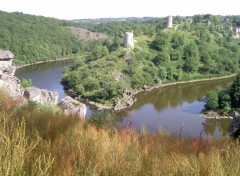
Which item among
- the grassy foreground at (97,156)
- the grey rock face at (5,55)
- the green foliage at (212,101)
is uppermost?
the grassy foreground at (97,156)

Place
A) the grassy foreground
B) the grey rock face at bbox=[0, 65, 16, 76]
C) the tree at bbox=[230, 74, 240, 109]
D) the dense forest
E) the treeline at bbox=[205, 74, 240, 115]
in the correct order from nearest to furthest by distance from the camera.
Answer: the grassy foreground
the grey rock face at bbox=[0, 65, 16, 76]
the treeline at bbox=[205, 74, 240, 115]
the tree at bbox=[230, 74, 240, 109]
the dense forest

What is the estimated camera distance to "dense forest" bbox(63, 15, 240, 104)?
47.7 m

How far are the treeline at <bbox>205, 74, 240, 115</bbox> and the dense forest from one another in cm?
1123

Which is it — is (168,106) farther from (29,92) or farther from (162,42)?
(29,92)

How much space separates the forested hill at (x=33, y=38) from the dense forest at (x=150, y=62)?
1752 centimetres

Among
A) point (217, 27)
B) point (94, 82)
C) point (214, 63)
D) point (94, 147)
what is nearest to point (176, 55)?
point (214, 63)

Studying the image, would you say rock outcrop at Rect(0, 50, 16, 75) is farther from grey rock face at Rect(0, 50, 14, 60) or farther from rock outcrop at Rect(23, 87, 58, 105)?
rock outcrop at Rect(23, 87, 58, 105)

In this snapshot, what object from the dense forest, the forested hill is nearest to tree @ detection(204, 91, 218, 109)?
the dense forest

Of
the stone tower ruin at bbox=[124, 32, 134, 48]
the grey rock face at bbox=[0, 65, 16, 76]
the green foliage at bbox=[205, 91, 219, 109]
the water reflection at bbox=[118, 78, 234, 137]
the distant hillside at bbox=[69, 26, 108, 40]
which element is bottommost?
the water reflection at bbox=[118, 78, 234, 137]

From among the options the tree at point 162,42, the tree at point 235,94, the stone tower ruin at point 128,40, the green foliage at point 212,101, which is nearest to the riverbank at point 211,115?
the green foliage at point 212,101

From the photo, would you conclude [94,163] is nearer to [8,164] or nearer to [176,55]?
[8,164]

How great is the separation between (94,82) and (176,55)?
24.1 m

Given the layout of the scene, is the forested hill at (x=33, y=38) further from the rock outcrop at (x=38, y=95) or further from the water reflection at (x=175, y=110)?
the rock outcrop at (x=38, y=95)

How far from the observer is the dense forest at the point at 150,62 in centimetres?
4772
